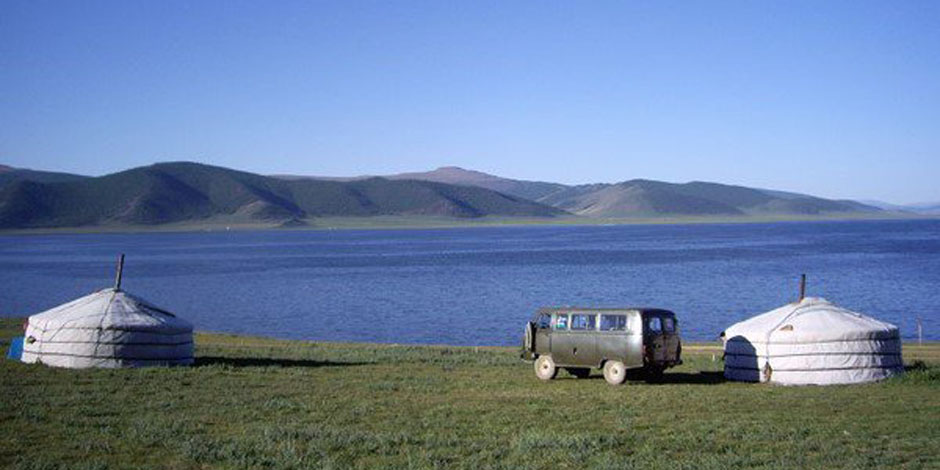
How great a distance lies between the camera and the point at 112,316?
1058 inches

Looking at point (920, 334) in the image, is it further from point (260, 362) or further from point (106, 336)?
point (106, 336)

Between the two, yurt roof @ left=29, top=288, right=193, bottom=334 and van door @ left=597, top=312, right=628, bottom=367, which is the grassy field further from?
yurt roof @ left=29, top=288, right=193, bottom=334

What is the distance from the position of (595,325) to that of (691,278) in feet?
203

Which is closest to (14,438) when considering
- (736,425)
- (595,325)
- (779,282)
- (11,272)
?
(736,425)

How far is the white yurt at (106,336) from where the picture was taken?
26422 millimetres

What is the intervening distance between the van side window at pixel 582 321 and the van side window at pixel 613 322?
331 millimetres

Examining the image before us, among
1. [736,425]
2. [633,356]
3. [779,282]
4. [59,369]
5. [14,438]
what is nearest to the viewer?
[14,438]

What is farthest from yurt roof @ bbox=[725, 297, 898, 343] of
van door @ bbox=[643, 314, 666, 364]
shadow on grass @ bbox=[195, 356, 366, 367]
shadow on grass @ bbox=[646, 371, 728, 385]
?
shadow on grass @ bbox=[195, 356, 366, 367]

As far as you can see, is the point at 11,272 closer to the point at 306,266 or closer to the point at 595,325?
the point at 306,266

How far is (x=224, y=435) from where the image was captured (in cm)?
1678

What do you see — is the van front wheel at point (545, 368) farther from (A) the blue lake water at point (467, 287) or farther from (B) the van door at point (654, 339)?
(A) the blue lake water at point (467, 287)

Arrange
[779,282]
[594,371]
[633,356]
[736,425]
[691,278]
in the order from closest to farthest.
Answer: [736,425], [633,356], [594,371], [779,282], [691,278]

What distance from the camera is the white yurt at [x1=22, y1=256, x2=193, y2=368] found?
2642cm

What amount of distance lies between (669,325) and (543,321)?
350 cm
